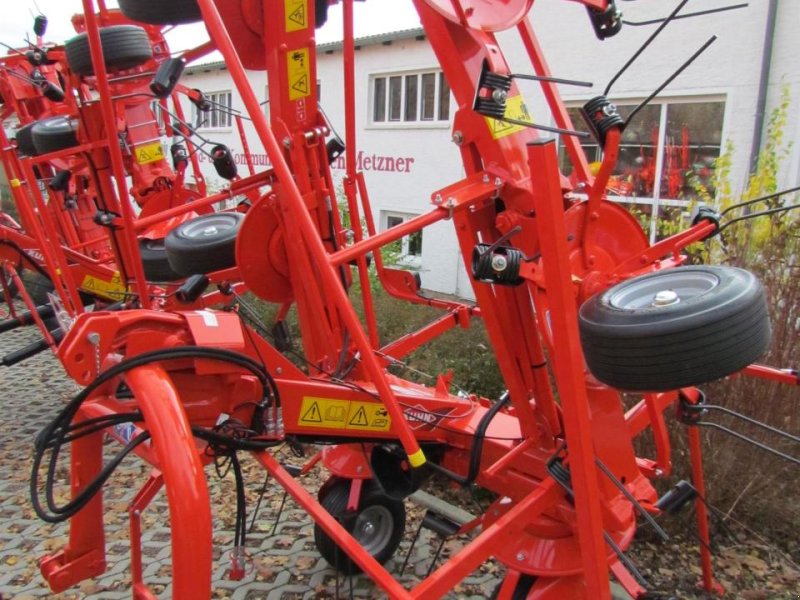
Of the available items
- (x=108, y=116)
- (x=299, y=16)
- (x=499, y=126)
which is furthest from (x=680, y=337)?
(x=108, y=116)

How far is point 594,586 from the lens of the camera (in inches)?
84.2

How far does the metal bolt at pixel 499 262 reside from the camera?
2.12 meters

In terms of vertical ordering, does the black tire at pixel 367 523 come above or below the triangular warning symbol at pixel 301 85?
below

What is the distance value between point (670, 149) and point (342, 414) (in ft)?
24.0

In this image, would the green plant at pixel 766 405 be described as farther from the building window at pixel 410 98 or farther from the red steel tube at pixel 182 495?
the building window at pixel 410 98

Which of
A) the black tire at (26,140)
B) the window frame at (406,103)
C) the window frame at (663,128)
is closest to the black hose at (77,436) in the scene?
the black tire at (26,140)

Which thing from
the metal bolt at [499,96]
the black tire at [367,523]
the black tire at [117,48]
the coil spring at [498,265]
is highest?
the black tire at [117,48]

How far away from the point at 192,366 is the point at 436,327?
1.66 metres

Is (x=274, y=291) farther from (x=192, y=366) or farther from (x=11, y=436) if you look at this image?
(x=11, y=436)

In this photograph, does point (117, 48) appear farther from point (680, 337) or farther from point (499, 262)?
point (680, 337)

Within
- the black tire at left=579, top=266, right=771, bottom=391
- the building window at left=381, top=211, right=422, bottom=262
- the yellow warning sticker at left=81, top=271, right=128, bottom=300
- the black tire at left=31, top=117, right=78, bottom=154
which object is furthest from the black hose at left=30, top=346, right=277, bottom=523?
the building window at left=381, top=211, right=422, bottom=262

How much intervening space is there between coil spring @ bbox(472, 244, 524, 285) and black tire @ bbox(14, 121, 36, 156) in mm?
5603

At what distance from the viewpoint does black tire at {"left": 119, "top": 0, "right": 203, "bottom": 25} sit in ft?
8.97

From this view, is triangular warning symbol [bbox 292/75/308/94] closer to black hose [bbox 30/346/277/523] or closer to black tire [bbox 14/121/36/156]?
black hose [bbox 30/346/277/523]
